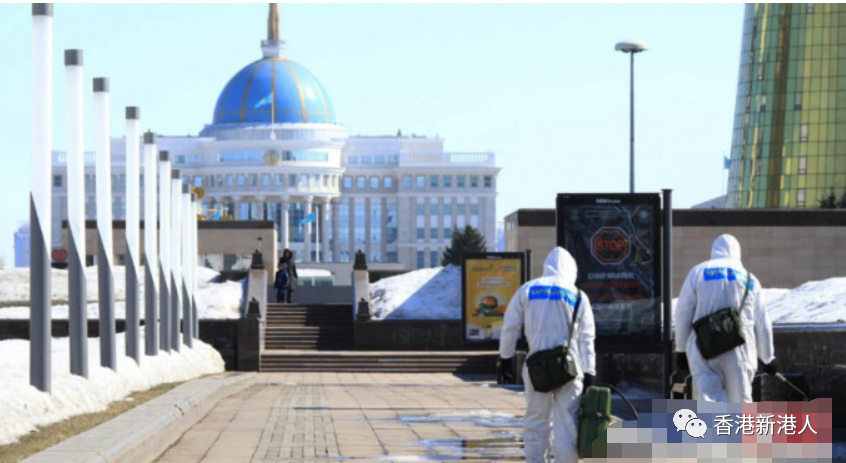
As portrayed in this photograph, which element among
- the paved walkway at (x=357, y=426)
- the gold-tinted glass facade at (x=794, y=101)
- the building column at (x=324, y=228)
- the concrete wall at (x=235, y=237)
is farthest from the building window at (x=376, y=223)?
the paved walkway at (x=357, y=426)

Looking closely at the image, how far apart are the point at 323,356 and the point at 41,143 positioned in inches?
850

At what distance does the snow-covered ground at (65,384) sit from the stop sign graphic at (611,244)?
577 centimetres

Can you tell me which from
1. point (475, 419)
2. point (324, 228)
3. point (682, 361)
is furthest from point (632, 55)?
point (324, 228)

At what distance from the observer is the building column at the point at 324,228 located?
571 feet

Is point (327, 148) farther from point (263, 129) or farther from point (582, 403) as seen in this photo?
point (582, 403)

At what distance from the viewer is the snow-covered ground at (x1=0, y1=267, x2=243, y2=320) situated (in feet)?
150

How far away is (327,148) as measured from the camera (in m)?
174

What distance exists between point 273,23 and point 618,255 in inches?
6484

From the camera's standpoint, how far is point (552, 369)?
11.2 m

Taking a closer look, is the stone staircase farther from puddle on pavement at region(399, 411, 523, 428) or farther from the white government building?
the white government building

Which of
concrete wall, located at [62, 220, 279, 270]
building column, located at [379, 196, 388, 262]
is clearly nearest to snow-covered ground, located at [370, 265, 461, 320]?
concrete wall, located at [62, 220, 279, 270]

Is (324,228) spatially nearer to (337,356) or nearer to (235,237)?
(235,237)

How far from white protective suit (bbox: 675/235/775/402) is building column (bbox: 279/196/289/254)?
6034 inches

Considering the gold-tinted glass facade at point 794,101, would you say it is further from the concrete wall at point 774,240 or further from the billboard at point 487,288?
the billboard at point 487,288
